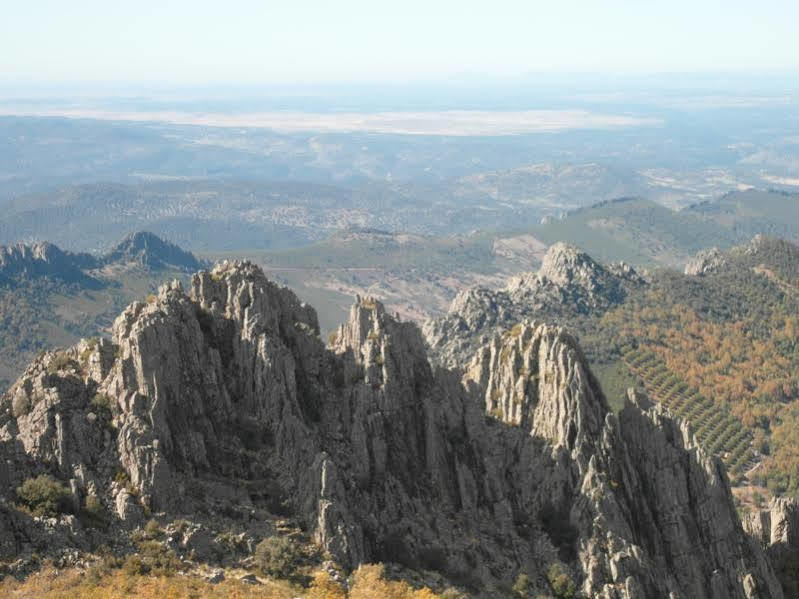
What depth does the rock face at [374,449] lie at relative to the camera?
54688 mm

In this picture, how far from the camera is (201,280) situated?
6762 cm

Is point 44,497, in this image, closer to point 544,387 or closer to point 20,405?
point 20,405

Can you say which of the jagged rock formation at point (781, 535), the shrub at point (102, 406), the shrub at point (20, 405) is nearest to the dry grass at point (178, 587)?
the shrub at point (102, 406)

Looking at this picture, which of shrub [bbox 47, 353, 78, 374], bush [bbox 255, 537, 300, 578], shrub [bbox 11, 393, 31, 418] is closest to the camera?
bush [bbox 255, 537, 300, 578]

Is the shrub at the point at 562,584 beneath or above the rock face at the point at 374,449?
beneath

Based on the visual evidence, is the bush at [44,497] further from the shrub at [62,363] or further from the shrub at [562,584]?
the shrub at [562,584]

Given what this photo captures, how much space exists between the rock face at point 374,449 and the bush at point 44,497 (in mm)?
843

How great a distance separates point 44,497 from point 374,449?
22436 mm

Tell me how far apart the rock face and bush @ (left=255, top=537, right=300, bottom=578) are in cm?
272

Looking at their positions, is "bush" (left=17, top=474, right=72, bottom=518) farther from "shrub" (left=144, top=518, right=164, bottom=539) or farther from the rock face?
"shrub" (left=144, top=518, right=164, bottom=539)

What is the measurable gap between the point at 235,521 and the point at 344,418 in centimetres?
1295

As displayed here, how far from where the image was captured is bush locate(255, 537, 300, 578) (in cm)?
5122

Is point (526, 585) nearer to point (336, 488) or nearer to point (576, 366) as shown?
point (336, 488)

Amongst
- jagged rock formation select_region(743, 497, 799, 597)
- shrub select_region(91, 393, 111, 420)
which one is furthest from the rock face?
jagged rock formation select_region(743, 497, 799, 597)
